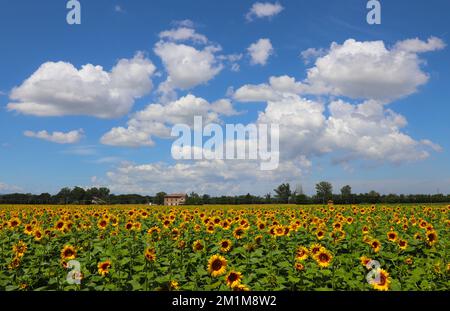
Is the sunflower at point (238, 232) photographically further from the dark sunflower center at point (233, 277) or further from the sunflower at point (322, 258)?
the dark sunflower center at point (233, 277)

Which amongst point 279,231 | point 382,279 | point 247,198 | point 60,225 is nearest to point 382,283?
point 382,279

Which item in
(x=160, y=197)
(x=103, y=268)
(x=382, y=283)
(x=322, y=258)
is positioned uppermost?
(x=322, y=258)

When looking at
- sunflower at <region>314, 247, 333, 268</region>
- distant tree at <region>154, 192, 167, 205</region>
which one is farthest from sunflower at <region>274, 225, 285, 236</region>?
distant tree at <region>154, 192, 167, 205</region>

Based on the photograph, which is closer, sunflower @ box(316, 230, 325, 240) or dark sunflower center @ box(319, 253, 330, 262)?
dark sunflower center @ box(319, 253, 330, 262)

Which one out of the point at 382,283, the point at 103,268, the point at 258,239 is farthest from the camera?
the point at 258,239

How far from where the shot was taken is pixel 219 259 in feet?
26.5

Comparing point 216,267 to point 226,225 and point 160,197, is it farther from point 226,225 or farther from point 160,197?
point 160,197

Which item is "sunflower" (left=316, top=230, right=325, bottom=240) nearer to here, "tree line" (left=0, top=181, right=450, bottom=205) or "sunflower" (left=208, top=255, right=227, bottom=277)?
"sunflower" (left=208, top=255, right=227, bottom=277)

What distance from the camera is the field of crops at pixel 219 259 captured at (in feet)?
27.3

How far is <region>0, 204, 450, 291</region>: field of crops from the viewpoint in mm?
8328

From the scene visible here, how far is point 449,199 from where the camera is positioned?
10038 cm
